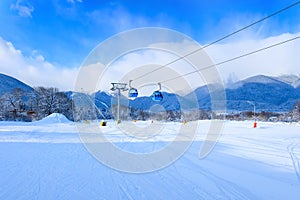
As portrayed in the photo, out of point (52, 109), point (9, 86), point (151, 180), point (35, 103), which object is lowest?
point (151, 180)

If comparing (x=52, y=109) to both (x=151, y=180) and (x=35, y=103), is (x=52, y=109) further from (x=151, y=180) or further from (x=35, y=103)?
(x=151, y=180)

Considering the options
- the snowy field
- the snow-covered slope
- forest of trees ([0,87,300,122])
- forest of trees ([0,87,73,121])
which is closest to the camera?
the snowy field

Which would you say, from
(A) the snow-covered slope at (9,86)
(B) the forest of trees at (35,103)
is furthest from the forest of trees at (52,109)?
(A) the snow-covered slope at (9,86)

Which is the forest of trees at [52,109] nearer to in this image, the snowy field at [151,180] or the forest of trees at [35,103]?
the forest of trees at [35,103]

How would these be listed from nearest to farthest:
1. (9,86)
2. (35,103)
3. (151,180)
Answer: (151,180) → (35,103) → (9,86)

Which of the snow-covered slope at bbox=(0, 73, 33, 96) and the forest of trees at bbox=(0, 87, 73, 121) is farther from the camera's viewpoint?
the snow-covered slope at bbox=(0, 73, 33, 96)

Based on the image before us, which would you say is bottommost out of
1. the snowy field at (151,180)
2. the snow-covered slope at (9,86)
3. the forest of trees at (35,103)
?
the snowy field at (151,180)

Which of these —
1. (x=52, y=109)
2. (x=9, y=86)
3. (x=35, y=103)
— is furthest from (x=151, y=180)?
(x=9, y=86)

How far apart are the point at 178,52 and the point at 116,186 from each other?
7262 millimetres

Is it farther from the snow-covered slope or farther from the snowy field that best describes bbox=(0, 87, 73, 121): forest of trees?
the snowy field

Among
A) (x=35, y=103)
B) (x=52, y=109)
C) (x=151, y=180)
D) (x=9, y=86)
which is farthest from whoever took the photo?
(x=9, y=86)

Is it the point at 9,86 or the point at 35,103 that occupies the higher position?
the point at 9,86

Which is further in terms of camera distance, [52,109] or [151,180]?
[52,109]

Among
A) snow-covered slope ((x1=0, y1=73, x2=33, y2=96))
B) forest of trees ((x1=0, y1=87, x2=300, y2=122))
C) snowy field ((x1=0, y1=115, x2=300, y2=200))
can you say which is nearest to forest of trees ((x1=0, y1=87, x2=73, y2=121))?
forest of trees ((x1=0, y1=87, x2=300, y2=122))
